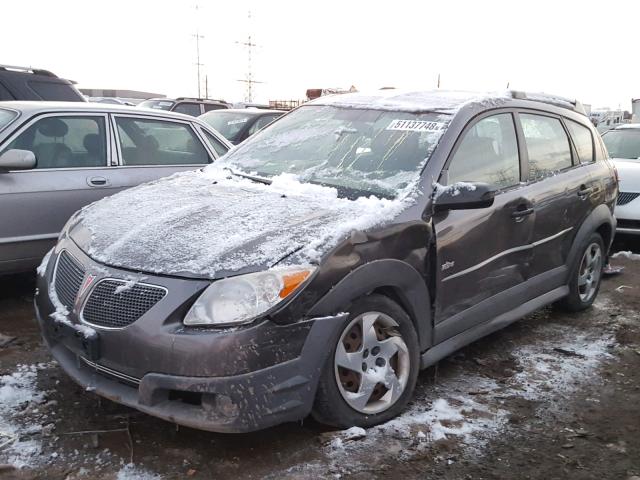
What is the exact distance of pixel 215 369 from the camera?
2.60 m

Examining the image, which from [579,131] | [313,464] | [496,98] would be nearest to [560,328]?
[579,131]

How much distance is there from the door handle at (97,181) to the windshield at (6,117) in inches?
28.4

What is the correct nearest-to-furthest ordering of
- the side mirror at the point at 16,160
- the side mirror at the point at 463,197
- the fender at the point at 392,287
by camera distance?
the fender at the point at 392,287 → the side mirror at the point at 463,197 → the side mirror at the point at 16,160

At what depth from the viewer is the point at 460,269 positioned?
3537mm

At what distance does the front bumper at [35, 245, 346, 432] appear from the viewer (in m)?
2.61

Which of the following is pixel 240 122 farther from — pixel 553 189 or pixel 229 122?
pixel 553 189

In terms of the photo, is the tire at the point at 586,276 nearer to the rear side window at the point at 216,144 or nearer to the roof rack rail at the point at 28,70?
the rear side window at the point at 216,144

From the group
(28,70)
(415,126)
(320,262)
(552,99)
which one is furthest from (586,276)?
(28,70)

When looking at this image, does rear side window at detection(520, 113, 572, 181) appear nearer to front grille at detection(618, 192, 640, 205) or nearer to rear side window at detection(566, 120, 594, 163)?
rear side window at detection(566, 120, 594, 163)

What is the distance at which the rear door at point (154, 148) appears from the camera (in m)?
5.30

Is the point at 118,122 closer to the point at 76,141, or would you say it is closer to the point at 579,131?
the point at 76,141

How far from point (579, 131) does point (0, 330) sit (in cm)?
453

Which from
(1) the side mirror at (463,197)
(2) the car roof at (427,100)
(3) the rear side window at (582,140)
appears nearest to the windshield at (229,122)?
(2) the car roof at (427,100)

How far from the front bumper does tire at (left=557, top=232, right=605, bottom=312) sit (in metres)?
2.83
